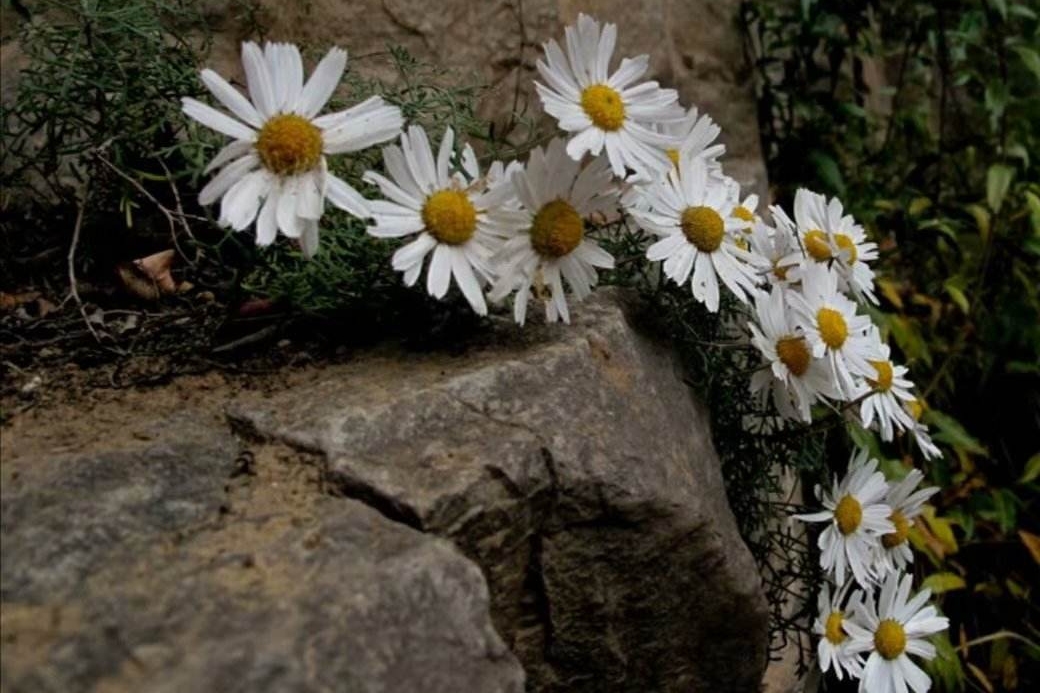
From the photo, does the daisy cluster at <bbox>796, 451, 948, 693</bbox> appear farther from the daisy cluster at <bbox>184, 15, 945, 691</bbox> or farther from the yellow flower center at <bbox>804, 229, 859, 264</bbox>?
the yellow flower center at <bbox>804, 229, 859, 264</bbox>

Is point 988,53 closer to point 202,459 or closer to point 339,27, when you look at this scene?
point 339,27

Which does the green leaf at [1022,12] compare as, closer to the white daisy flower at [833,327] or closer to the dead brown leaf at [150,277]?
the white daisy flower at [833,327]

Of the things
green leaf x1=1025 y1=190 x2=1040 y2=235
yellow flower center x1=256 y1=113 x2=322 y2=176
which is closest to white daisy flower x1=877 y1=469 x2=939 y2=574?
green leaf x1=1025 y1=190 x2=1040 y2=235

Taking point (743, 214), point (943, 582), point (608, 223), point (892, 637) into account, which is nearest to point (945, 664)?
point (943, 582)

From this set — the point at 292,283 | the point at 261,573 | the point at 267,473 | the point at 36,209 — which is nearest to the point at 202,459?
the point at 267,473

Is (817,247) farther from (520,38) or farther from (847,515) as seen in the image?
(520,38)

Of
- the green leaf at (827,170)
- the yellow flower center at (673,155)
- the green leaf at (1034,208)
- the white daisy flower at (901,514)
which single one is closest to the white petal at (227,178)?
the yellow flower center at (673,155)
